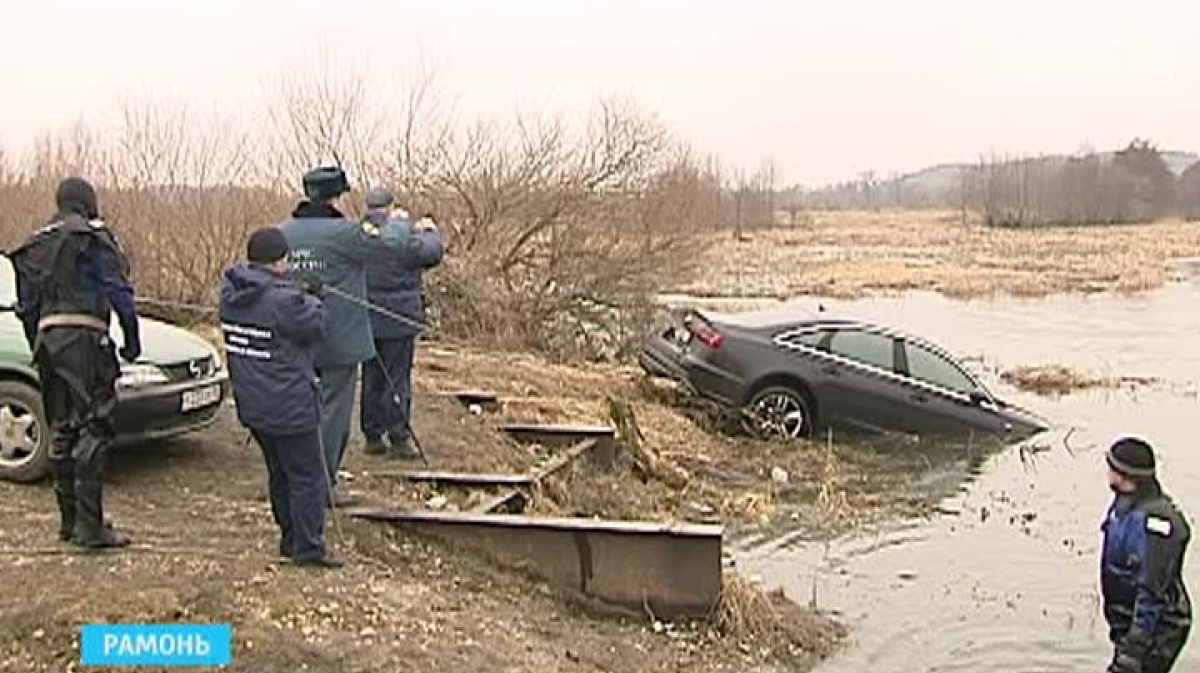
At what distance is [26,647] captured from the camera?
590 cm

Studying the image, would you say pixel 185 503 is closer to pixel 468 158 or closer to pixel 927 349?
pixel 927 349

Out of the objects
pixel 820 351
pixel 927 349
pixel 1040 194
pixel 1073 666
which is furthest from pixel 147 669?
pixel 1040 194

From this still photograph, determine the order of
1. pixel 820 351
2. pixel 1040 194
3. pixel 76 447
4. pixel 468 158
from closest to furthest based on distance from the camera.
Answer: pixel 76 447 < pixel 820 351 < pixel 468 158 < pixel 1040 194

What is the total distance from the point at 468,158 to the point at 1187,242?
56.3 m

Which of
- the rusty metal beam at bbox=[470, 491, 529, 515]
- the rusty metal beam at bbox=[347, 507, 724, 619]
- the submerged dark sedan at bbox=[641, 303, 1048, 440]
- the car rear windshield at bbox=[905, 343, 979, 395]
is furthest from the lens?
the car rear windshield at bbox=[905, 343, 979, 395]

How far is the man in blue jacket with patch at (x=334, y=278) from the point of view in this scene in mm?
8398

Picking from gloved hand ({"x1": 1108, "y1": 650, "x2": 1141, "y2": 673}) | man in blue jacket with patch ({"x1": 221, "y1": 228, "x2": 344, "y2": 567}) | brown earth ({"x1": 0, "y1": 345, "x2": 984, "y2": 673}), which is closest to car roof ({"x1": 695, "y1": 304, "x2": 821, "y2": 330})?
brown earth ({"x1": 0, "y1": 345, "x2": 984, "y2": 673})

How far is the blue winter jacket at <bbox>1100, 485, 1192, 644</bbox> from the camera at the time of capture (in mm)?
5852

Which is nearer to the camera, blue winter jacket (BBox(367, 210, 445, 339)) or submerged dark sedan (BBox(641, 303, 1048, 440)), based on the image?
blue winter jacket (BBox(367, 210, 445, 339))

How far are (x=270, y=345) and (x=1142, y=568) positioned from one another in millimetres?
3998

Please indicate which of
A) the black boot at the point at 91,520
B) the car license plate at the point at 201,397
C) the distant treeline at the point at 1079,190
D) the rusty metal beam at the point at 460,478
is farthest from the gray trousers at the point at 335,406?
the distant treeline at the point at 1079,190

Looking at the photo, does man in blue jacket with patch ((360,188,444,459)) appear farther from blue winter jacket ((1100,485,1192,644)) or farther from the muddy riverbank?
blue winter jacket ((1100,485,1192,644))

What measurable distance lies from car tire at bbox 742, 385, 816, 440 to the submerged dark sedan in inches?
0.4

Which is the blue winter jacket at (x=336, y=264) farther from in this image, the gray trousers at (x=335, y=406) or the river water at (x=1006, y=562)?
the river water at (x=1006, y=562)
